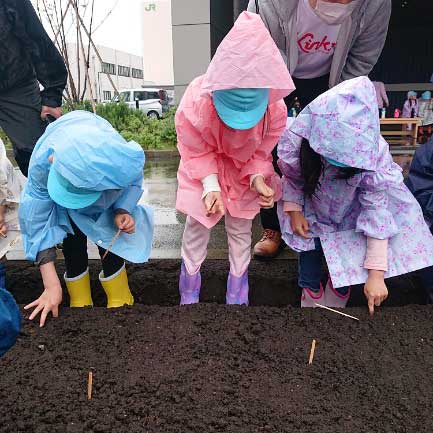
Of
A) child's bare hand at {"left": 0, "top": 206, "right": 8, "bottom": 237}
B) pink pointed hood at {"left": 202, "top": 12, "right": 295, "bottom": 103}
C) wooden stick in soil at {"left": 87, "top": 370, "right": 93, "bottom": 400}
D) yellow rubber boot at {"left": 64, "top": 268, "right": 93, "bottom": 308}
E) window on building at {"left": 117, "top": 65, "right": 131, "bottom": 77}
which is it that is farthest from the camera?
window on building at {"left": 117, "top": 65, "right": 131, "bottom": 77}

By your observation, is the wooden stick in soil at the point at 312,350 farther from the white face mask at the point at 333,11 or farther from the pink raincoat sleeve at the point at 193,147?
the white face mask at the point at 333,11

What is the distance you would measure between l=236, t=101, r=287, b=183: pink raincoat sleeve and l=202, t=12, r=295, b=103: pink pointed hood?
31 cm

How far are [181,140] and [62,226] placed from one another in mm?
617

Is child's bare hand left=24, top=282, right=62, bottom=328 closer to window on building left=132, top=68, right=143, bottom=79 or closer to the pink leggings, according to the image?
the pink leggings

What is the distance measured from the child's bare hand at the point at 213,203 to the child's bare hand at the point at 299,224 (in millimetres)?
377

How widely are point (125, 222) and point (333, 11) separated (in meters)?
1.32

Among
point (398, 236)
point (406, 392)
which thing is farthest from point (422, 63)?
point (406, 392)

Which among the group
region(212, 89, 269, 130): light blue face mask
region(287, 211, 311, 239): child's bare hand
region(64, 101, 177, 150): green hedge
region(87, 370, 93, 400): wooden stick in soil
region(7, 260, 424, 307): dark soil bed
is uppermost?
region(212, 89, 269, 130): light blue face mask

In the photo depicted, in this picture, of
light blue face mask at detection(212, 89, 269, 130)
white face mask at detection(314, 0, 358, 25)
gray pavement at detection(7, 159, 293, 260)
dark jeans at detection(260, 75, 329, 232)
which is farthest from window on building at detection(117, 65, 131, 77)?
light blue face mask at detection(212, 89, 269, 130)

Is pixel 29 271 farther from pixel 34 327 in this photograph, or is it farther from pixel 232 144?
pixel 232 144

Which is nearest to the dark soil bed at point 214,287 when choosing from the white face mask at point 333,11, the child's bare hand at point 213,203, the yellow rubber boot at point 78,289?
the yellow rubber boot at point 78,289

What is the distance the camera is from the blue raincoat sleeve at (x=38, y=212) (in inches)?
75.7

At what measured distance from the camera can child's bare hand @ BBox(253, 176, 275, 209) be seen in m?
1.93

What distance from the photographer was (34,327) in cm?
189
